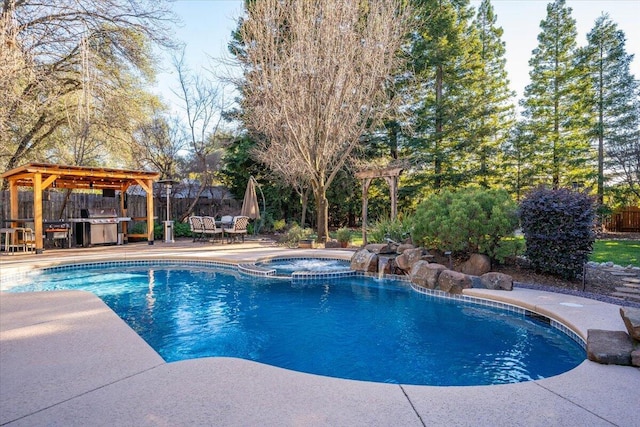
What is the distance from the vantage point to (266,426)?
6.47ft

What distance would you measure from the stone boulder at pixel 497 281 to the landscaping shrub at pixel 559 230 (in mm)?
929

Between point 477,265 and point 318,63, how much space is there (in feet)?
22.2

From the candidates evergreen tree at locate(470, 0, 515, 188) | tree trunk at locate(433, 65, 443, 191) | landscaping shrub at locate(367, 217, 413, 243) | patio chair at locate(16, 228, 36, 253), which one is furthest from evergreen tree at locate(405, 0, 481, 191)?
patio chair at locate(16, 228, 36, 253)

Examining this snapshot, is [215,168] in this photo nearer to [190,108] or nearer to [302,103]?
[190,108]

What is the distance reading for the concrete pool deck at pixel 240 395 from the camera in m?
2.07

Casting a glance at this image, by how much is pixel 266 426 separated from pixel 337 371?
1.60m

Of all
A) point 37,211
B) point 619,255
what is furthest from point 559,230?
point 37,211

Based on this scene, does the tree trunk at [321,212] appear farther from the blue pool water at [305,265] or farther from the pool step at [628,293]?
the pool step at [628,293]

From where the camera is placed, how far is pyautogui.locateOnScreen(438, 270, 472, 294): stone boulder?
19.3 feet

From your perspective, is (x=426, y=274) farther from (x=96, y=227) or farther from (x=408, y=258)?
(x=96, y=227)

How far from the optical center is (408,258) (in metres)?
7.37

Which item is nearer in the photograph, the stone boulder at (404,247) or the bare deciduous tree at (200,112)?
the stone boulder at (404,247)

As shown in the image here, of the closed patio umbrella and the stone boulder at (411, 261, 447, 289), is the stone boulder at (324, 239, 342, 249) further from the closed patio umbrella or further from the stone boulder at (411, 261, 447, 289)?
the stone boulder at (411, 261, 447, 289)

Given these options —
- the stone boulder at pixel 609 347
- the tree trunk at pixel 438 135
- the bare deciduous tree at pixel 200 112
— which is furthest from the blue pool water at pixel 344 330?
the tree trunk at pixel 438 135
